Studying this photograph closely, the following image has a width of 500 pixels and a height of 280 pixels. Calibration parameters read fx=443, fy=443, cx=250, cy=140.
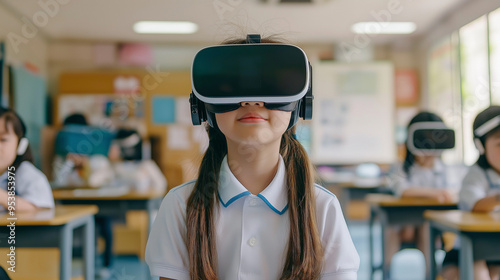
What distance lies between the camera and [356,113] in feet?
21.5

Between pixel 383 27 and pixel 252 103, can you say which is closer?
pixel 252 103

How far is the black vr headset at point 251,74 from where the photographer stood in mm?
791

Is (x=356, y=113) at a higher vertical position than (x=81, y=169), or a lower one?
higher

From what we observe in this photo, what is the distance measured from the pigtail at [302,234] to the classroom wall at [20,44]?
4659mm

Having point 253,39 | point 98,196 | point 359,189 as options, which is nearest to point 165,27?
point 359,189

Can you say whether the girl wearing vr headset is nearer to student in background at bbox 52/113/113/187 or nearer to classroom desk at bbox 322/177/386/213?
student in background at bbox 52/113/113/187

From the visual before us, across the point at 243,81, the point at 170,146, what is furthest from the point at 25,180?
the point at 170,146

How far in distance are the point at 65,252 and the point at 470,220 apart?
61.5 inches

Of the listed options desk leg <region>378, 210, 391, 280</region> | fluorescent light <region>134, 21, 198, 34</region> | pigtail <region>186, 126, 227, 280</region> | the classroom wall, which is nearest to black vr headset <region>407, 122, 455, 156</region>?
desk leg <region>378, 210, 391, 280</region>

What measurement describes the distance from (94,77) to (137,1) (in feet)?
6.62

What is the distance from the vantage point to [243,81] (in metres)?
0.79

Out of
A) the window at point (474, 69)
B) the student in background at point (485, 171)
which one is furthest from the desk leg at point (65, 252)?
the window at point (474, 69)

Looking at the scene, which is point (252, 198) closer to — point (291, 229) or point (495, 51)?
point (291, 229)

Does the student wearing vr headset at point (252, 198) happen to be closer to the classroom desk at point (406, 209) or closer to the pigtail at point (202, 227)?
the pigtail at point (202, 227)
